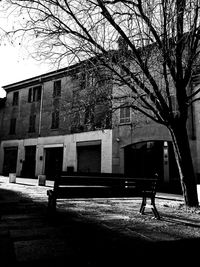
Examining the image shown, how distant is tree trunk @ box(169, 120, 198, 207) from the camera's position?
7.13m

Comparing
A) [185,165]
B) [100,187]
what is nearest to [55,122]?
[185,165]

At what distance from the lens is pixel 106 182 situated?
213 inches

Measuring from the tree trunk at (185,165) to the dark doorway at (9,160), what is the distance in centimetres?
2250

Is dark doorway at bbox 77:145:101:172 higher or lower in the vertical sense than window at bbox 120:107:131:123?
lower

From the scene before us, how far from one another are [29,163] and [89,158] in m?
7.53

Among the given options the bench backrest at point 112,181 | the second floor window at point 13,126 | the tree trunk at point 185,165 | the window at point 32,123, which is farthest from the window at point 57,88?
the bench backrest at point 112,181

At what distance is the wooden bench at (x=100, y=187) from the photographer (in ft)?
16.3

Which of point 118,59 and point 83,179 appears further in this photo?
point 118,59

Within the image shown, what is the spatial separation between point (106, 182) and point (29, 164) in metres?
21.4

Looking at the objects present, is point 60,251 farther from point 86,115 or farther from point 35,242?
point 86,115

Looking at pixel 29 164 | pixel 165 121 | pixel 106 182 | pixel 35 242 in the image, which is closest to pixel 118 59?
pixel 165 121

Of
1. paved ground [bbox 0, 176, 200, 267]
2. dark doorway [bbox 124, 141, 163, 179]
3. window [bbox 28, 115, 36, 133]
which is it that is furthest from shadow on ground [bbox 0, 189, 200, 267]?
window [bbox 28, 115, 36, 133]

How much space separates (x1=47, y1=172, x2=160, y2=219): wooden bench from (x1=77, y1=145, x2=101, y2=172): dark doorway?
15.5m

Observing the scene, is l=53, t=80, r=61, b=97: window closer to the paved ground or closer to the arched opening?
the arched opening
